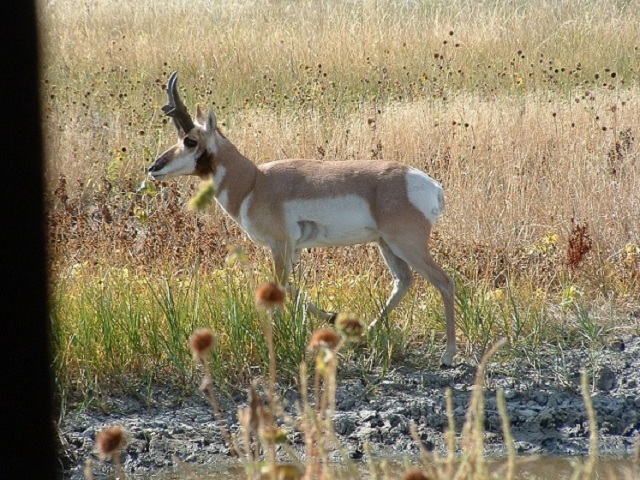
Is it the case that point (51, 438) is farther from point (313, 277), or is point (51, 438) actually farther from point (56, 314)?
point (313, 277)

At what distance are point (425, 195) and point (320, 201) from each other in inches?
26.0

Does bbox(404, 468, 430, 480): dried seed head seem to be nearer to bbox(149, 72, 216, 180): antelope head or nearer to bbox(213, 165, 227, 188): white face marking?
bbox(149, 72, 216, 180): antelope head

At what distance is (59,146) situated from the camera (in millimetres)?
11242

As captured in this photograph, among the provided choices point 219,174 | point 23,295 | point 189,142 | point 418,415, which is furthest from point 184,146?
point 418,415

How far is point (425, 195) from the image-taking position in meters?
6.79

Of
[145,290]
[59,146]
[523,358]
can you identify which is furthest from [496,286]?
[59,146]

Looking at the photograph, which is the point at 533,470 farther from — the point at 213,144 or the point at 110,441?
the point at 110,441

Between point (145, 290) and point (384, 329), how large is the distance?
1.53 metres

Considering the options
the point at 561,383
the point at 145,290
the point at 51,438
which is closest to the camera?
the point at 51,438

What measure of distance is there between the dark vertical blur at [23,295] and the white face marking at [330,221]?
1.63 m

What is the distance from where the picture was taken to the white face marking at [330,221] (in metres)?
6.88

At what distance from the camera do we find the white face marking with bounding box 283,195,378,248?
6.88m

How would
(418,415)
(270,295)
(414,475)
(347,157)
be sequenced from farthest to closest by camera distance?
1. (347,157)
2. (418,415)
3. (270,295)
4. (414,475)

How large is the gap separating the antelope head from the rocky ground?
143 centimetres
